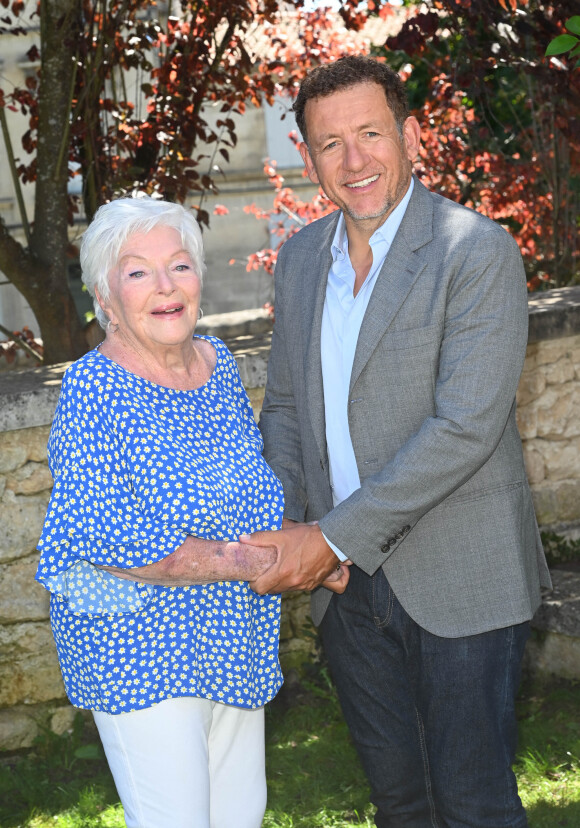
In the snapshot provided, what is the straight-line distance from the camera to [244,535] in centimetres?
245

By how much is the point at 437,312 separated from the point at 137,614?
39.7 inches

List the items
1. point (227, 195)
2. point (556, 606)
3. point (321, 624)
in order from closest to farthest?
point (321, 624) → point (556, 606) → point (227, 195)

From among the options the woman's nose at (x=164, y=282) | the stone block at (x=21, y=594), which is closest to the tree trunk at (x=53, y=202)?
the stone block at (x=21, y=594)

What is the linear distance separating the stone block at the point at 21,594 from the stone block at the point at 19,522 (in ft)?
0.15

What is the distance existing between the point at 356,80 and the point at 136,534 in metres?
1.28

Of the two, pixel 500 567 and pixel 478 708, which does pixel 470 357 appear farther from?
pixel 478 708

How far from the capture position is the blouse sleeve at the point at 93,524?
2254 mm

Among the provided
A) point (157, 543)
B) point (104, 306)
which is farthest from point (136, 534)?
point (104, 306)

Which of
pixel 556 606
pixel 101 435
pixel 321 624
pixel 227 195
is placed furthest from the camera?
pixel 227 195

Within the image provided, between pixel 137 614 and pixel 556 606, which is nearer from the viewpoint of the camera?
pixel 137 614

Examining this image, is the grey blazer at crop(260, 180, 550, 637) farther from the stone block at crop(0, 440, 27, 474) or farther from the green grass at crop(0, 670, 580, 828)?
the stone block at crop(0, 440, 27, 474)

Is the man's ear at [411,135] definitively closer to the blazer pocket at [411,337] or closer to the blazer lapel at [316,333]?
the blazer lapel at [316,333]

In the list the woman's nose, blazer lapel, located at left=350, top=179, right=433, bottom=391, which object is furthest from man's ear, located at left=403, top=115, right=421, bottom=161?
the woman's nose

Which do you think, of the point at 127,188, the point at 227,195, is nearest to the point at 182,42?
the point at 127,188
